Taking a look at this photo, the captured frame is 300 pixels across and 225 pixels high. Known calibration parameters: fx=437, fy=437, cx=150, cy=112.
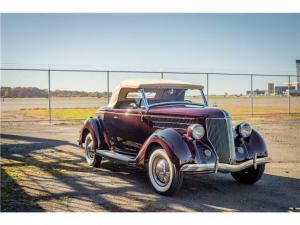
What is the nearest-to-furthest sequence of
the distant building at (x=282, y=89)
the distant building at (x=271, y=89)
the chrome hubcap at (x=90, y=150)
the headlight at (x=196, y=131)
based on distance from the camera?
the headlight at (x=196, y=131)
the chrome hubcap at (x=90, y=150)
the distant building at (x=271, y=89)
the distant building at (x=282, y=89)

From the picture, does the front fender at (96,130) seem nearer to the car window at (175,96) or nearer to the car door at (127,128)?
the car door at (127,128)

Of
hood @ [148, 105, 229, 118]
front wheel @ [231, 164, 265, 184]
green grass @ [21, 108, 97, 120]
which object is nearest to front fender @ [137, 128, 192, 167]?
hood @ [148, 105, 229, 118]

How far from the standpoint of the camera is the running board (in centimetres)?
657

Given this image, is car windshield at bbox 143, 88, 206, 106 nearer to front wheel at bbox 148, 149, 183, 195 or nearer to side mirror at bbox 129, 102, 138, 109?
side mirror at bbox 129, 102, 138, 109

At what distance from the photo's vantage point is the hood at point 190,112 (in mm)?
5992

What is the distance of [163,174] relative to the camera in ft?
19.5

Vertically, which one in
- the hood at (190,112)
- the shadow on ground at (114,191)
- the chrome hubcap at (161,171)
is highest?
the hood at (190,112)

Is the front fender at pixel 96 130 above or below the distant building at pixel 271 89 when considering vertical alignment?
below

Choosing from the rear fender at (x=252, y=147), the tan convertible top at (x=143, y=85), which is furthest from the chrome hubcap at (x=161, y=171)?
the tan convertible top at (x=143, y=85)

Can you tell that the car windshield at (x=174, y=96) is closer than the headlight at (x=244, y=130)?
No

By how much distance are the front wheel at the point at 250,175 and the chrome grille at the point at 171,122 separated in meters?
1.35

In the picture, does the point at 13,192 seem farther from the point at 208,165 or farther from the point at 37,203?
the point at 208,165

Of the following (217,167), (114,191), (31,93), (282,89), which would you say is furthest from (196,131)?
(282,89)

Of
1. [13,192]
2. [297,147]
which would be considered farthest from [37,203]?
[297,147]
